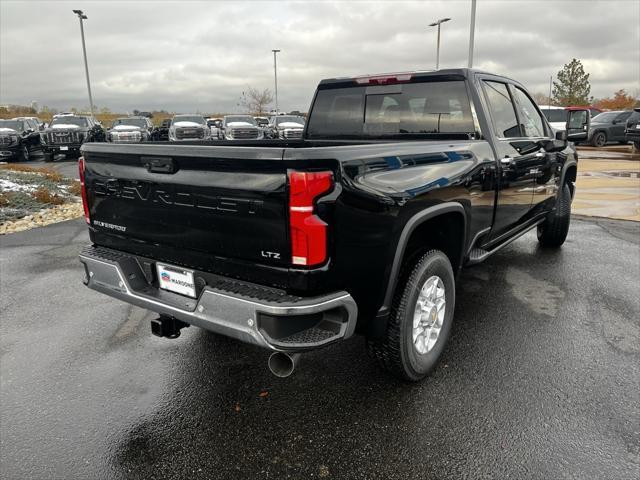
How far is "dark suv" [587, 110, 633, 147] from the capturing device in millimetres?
21547

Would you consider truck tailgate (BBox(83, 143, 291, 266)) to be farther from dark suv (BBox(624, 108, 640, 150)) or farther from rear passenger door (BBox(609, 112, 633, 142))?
rear passenger door (BBox(609, 112, 633, 142))

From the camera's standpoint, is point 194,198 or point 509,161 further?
point 509,161

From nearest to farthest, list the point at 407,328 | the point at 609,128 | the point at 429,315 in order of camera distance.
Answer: the point at 407,328, the point at 429,315, the point at 609,128

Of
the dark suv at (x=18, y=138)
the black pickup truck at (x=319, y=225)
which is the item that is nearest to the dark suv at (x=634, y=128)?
the black pickup truck at (x=319, y=225)

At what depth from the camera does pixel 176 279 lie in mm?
2631

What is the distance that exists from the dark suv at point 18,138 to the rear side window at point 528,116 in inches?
810

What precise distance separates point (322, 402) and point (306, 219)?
134 cm

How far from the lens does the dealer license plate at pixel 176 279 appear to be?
2.56 metres

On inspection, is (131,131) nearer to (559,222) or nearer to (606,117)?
(559,222)

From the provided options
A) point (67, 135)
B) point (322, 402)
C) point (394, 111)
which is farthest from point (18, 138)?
point (322, 402)

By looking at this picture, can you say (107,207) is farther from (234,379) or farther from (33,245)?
(33,245)

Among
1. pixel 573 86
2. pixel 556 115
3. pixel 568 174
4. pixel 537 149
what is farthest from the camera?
pixel 573 86

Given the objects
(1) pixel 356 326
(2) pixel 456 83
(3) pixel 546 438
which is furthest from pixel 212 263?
(2) pixel 456 83

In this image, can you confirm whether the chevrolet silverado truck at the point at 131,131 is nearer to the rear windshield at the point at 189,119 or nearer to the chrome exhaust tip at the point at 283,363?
the rear windshield at the point at 189,119
